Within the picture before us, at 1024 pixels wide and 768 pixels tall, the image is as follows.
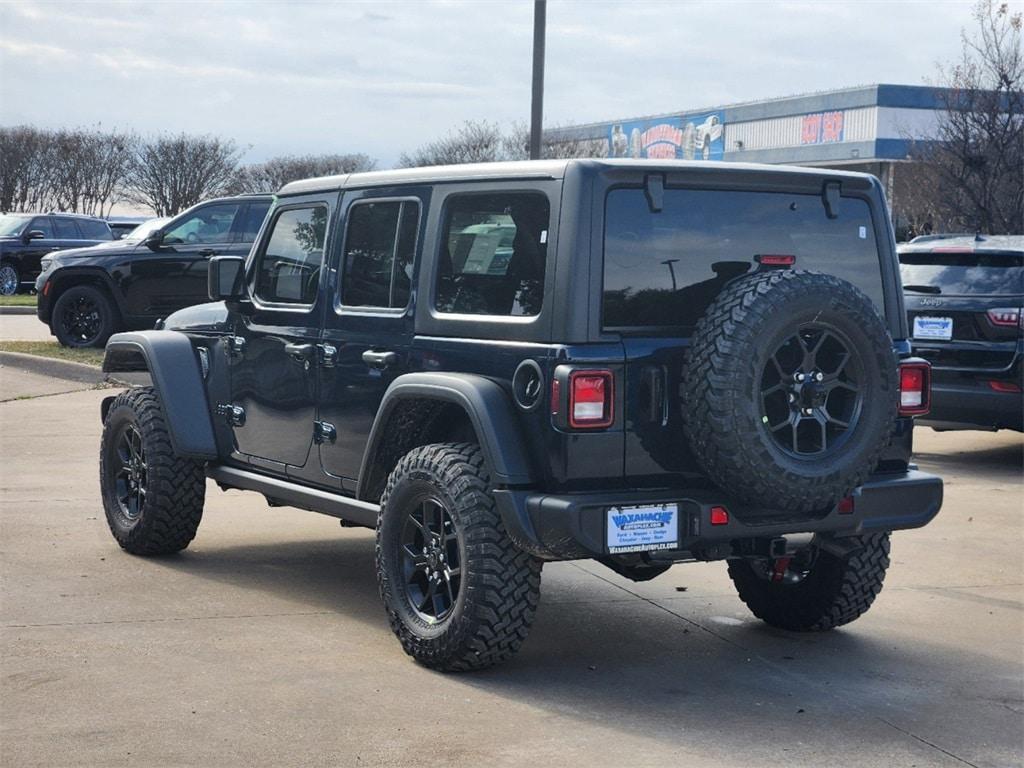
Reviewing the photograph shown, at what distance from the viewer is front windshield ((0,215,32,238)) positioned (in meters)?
27.4

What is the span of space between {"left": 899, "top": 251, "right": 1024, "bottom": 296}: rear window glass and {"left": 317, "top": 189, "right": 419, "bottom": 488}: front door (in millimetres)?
5585

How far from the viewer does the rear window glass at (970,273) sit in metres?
11.1

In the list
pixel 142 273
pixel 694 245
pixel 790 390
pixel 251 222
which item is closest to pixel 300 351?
pixel 694 245

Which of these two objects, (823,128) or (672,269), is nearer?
(672,269)

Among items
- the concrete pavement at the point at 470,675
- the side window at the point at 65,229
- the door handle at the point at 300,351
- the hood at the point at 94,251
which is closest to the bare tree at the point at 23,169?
the side window at the point at 65,229

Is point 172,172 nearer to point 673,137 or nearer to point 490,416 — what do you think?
point 673,137

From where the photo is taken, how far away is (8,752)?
4.75 m

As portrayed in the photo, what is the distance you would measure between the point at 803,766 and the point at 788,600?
1.86 metres

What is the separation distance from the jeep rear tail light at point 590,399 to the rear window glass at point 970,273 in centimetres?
622

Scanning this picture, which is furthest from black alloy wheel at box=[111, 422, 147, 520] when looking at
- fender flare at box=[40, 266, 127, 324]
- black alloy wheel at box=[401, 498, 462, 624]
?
fender flare at box=[40, 266, 127, 324]

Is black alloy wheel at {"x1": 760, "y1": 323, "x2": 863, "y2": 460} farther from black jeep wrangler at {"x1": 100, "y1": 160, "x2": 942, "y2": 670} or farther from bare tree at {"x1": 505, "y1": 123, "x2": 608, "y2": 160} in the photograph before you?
bare tree at {"x1": 505, "y1": 123, "x2": 608, "y2": 160}

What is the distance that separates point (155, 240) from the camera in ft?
57.6

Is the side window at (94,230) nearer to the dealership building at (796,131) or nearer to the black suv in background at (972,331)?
the black suv in background at (972,331)

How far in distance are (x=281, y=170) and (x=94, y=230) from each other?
2878cm
